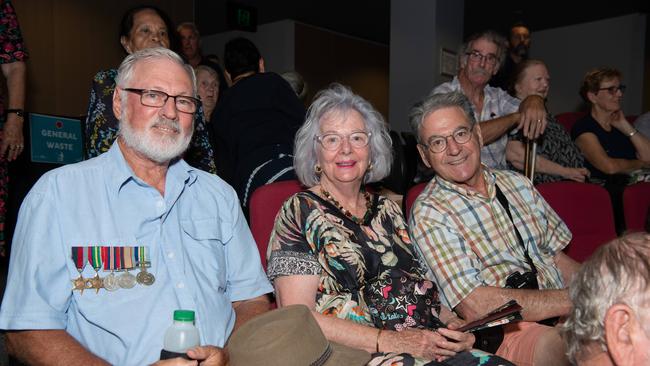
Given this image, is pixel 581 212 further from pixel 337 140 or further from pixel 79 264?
pixel 79 264

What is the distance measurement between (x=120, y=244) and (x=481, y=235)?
4.45ft

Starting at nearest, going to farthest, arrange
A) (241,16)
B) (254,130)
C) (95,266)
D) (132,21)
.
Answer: (95,266) < (132,21) < (254,130) < (241,16)

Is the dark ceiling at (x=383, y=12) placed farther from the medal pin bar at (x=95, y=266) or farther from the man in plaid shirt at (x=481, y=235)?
the medal pin bar at (x=95, y=266)

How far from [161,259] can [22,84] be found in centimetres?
189

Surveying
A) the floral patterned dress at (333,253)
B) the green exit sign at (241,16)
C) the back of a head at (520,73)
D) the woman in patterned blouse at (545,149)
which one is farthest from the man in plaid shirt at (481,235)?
the green exit sign at (241,16)

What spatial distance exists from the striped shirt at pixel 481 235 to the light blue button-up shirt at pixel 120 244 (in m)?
0.77

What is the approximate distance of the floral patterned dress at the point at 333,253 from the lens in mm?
1956

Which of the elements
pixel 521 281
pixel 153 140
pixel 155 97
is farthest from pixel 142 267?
pixel 521 281

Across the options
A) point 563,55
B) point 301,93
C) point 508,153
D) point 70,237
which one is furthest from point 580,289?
point 563,55

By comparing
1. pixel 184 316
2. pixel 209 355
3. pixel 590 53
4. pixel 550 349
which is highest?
pixel 590 53

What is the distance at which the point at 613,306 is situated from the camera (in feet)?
3.45

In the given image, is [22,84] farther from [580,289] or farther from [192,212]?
[580,289]

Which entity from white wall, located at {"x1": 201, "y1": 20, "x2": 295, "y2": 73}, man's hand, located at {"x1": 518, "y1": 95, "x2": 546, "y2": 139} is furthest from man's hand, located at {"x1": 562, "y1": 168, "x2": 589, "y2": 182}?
white wall, located at {"x1": 201, "y1": 20, "x2": 295, "y2": 73}

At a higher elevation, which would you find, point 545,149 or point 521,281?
point 545,149
